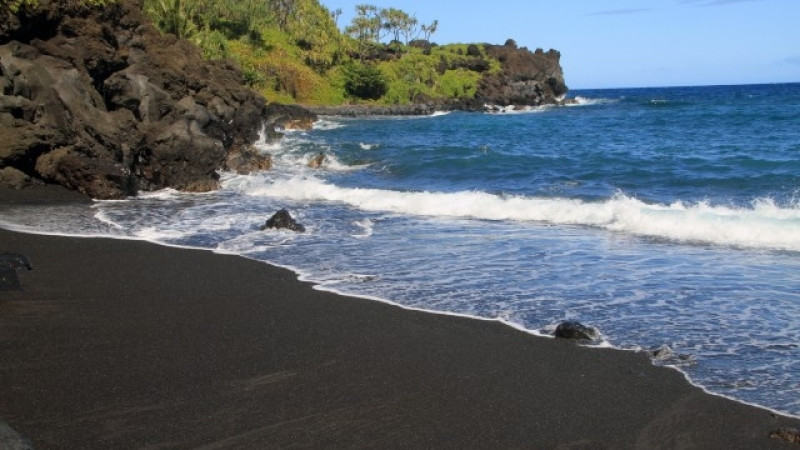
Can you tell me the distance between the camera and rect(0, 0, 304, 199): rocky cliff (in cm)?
1833

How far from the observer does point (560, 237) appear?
1495cm

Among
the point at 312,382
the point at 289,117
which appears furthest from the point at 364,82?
the point at 312,382

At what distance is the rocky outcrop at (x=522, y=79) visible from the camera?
93.2 metres

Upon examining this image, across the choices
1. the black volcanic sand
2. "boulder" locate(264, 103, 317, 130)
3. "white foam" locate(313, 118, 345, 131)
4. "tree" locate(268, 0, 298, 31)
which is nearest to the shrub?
"tree" locate(268, 0, 298, 31)

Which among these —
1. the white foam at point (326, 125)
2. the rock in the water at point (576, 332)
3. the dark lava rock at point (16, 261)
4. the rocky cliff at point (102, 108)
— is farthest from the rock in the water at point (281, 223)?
the white foam at point (326, 125)

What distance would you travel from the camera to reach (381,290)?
1048cm

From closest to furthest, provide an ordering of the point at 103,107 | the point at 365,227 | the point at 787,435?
the point at 787,435, the point at 365,227, the point at 103,107

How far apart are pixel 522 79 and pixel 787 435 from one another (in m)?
95.3

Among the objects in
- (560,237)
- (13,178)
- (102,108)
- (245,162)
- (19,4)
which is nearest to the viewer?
(560,237)

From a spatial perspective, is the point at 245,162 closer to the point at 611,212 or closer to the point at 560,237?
the point at 611,212

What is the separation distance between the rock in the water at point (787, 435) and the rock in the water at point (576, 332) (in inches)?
98.9

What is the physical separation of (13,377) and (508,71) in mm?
95114

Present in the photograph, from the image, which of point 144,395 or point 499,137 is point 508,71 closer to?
point 499,137

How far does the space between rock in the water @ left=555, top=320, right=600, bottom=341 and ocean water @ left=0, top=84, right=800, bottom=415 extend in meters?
0.24
